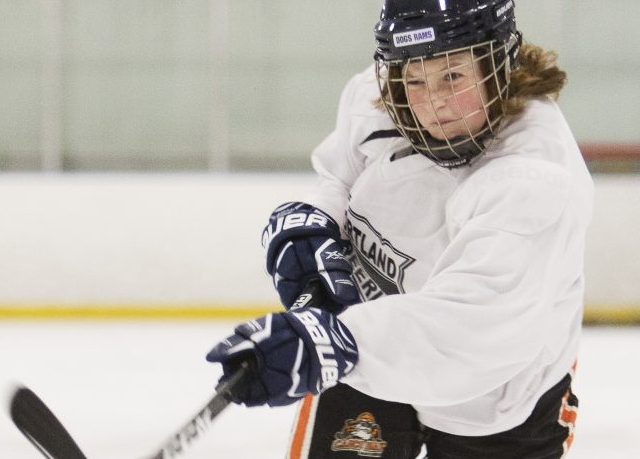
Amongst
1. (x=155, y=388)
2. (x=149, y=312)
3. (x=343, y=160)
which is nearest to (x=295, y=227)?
(x=343, y=160)

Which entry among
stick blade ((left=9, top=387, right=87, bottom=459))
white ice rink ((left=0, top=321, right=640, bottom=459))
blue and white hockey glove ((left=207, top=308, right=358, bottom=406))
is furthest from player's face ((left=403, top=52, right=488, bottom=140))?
white ice rink ((left=0, top=321, right=640, bottom=459))

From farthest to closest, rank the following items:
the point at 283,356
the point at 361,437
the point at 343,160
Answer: the point at 343,160
the point at 361,437
the point at 283,356

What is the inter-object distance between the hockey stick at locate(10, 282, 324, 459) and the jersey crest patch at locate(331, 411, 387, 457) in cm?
49

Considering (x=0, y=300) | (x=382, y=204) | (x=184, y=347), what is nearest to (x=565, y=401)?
(x=382, y=204)

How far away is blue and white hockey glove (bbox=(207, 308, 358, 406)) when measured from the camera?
46.1 inches

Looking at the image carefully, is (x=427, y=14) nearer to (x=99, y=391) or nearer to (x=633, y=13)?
(x=99, y=391)

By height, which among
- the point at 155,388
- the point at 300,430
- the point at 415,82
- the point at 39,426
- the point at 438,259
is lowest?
the point at 155,388

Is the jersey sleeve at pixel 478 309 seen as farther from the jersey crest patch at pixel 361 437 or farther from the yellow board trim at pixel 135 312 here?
the yellow board trim at pixel 135 312

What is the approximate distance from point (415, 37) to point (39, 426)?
70cm

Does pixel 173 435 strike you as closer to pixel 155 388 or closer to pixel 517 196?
pixel 517 196

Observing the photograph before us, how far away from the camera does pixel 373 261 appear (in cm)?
170

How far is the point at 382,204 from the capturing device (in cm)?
164

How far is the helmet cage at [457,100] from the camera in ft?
4.60

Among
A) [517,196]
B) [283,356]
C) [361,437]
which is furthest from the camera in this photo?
[361,437]
